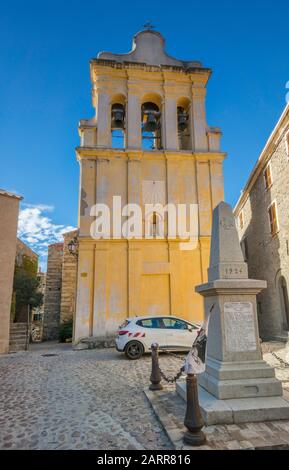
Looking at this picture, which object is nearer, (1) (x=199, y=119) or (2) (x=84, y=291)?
(2) (x=84, y=291)

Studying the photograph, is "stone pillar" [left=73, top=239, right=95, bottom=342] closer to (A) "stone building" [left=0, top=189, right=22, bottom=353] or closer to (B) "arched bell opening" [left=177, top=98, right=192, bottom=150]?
(A) "stone building" [left=0, top=189, right=22, bottom=353]

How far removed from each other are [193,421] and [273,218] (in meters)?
14.1

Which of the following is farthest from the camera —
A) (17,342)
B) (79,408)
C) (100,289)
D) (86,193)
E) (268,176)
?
(268,176)

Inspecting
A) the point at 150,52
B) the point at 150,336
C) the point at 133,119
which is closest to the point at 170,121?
the point at 133,119

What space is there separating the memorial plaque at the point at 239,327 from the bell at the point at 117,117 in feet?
48.9

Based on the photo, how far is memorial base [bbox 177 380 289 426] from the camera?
409 cm

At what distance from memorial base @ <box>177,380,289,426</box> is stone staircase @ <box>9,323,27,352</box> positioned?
12729 millimetres

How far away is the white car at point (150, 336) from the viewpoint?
1013cm

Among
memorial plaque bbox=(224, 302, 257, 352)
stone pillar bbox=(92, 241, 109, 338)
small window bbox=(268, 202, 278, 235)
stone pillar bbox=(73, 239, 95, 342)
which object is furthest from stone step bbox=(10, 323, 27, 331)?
small window bbox=(268, 202, 278, 235)

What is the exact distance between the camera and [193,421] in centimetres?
354

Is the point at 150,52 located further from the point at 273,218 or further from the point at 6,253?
the point at 6,253

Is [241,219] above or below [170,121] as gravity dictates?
below

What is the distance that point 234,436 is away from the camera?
3676mm
